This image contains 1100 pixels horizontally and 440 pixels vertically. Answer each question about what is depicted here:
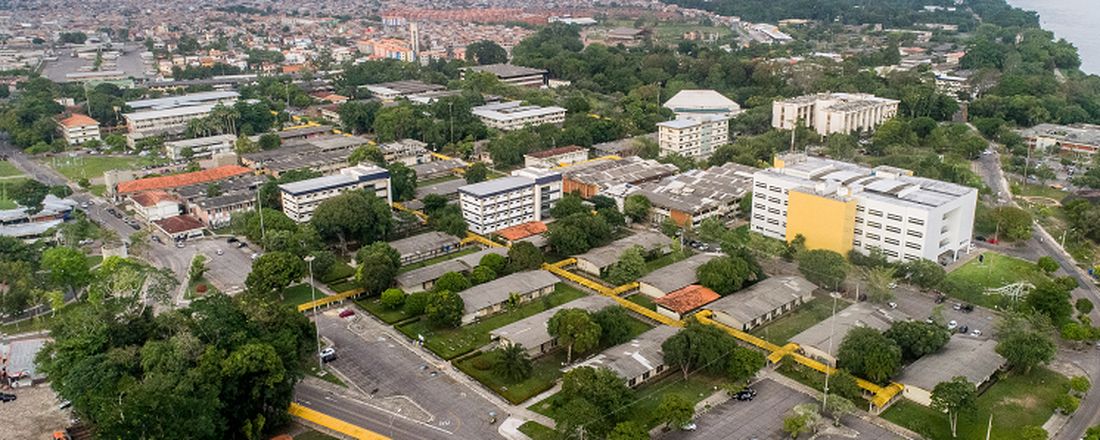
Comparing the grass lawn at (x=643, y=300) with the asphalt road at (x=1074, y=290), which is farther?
the grass lawn at (x=643, y=300)

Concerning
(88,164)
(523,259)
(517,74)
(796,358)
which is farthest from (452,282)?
(517,74)

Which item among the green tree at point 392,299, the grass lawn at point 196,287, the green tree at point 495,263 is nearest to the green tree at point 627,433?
the green tree at point 392,299

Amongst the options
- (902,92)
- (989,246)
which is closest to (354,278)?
(989,246)

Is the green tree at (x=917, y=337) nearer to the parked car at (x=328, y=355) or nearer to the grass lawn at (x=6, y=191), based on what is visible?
the parked car at (x=328, y=355)

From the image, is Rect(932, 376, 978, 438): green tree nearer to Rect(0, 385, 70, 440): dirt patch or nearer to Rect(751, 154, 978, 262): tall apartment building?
Rect(751, 154, 978, 262): tall apartment building

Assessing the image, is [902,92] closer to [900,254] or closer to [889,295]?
[900,254]

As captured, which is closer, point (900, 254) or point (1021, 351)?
point (1021, 351)
